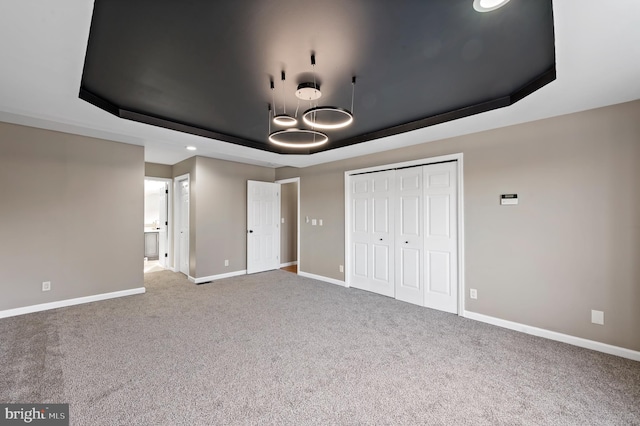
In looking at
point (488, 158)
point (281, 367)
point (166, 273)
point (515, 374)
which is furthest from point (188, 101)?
point (166, 273)

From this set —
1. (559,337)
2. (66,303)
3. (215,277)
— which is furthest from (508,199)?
(66,303)

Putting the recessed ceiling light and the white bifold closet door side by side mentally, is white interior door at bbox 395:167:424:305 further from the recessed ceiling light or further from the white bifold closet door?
the recessed ceiling light

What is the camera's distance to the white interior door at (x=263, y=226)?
605 cm

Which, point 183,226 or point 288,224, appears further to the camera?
point 288,224

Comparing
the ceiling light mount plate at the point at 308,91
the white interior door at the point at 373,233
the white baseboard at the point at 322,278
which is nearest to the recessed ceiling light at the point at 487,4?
the ceiling light mount plate at the point at 308,91

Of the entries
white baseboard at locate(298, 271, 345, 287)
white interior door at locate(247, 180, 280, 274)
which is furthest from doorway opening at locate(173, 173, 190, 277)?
white baseboard at locate(298, 271, 345, 287)

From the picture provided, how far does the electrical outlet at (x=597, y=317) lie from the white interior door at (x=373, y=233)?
91.2 inches

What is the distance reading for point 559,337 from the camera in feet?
9.55

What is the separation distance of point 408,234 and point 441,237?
0.51 m

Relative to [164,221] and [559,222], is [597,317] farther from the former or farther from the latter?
[164,221]

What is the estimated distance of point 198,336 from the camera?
118 inches

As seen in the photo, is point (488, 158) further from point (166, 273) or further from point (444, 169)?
point (166, 273)

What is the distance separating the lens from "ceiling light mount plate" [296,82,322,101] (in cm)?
255

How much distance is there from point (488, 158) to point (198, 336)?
410cm
